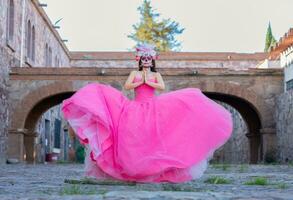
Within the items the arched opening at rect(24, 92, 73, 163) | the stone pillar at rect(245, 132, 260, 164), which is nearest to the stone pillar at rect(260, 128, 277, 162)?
the stone pillar at rect(245, 132, 260, 164)

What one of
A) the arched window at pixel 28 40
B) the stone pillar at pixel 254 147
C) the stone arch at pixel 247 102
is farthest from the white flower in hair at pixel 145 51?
the arched window at pixel 28 40

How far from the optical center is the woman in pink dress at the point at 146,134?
17.3 feet

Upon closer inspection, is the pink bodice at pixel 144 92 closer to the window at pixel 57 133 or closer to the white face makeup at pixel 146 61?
the white face makeup at pixel 146 61

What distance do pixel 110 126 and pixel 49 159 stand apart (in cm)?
1746

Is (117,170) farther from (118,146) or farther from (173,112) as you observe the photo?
(173,112)

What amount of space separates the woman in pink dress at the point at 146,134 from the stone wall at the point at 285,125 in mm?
10720

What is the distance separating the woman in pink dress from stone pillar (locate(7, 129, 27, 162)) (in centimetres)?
1172

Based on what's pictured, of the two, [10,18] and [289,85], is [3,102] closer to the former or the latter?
[10,18]

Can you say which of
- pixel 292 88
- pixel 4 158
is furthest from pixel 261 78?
pixel 4 158

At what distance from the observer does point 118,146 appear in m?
5.32

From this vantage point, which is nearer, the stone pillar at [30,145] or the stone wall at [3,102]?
the stone wall at [3,102]

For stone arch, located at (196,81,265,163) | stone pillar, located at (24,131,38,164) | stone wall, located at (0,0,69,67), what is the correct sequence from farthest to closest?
stone pillar, located at (24,131,38,164) → stone arch, located at (196,81,265,163) → stone wall, located at (0,0,69,67)

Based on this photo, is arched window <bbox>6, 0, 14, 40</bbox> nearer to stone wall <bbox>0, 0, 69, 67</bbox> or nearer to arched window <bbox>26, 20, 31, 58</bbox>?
stone wall <bbox>0, 0, 69, 67</bbox>

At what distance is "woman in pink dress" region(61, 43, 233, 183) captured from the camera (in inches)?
207
